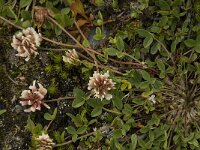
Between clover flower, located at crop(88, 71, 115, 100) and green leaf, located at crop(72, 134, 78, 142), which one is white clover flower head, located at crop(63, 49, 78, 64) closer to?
clover flower, located at crop(88, 71, 115, 100)

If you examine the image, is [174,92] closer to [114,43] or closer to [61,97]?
[114,43]

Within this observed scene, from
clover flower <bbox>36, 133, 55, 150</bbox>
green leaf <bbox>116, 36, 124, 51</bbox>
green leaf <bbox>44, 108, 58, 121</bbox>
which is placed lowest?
clover flower <bbox>36, 133, 55, 150</bbox>

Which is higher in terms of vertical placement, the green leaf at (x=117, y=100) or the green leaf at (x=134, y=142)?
the green leaf at (x=117, y=100)

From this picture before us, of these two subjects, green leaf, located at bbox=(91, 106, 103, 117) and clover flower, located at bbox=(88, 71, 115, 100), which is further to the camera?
green leaf, located at bbox=(91, 106, 103, 117)

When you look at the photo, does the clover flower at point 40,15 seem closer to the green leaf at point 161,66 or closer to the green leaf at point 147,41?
the green leaf at point 147,41

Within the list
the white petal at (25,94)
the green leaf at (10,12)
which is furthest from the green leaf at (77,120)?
Answer: the green leaf at (10,12)

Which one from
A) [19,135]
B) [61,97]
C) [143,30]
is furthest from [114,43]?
[19,135]

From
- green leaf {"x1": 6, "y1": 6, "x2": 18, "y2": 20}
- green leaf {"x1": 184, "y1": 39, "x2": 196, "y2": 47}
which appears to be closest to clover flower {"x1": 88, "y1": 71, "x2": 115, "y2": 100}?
green leaf {"x1": 184, "y1": 39, "x2": 196, "y2": 47}

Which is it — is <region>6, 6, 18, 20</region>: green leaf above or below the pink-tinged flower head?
above
